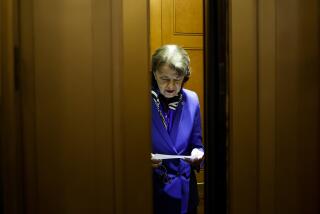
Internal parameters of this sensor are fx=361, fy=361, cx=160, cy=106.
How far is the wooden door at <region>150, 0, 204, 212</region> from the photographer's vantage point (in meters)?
2.98

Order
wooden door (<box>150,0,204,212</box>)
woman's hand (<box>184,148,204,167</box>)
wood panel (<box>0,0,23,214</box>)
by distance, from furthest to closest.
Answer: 1. wooden door (<box>150,0,204,212</box>)
2. woman's hand (<box>184,148,204,167</box>)
3. wood panel (<box>0,0,23,214</box>)

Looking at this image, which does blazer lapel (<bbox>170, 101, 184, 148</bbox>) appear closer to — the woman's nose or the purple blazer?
the purple blazer

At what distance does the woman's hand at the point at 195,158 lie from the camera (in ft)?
5.76

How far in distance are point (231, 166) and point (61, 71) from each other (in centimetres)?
68

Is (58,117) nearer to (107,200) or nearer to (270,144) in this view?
(107,200)

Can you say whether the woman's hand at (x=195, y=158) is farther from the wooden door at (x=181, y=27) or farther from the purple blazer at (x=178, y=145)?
the wooden door at (x=181, y=27)

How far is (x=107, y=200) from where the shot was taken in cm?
124

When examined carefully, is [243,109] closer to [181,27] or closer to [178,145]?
[178,145]

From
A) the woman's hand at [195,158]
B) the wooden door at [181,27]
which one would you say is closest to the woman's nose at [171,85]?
the woman's hand at [195,158]

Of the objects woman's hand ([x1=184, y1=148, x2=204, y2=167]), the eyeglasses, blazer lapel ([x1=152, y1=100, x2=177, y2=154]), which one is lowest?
the eyeglasses

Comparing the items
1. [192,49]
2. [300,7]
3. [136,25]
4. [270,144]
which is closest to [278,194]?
[270,144]

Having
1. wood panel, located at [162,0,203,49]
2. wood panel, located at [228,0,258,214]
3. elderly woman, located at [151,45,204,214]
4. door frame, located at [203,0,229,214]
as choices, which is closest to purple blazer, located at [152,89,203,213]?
elderly woman, located at [151,45,204,214]

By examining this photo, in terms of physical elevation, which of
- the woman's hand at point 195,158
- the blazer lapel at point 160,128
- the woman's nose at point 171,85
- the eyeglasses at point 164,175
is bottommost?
the eyeglasses at point 164,175

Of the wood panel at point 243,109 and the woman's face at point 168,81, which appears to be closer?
the wood panel at point 243,109
